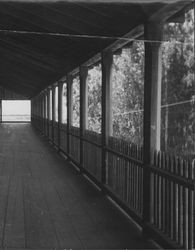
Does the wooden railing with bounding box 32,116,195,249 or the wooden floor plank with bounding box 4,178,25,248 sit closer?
the wooden railing with bounding box 32,116,195,249

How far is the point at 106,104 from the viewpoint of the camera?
25.2 ft

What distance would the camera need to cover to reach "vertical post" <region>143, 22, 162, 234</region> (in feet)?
16.5

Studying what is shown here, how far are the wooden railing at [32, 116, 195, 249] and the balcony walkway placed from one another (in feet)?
0.75

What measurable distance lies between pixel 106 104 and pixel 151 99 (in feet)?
8.62

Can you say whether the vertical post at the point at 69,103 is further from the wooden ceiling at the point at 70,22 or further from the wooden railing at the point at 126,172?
the wooden railing at the point at 126,172

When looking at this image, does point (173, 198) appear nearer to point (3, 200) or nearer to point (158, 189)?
point (158, 189)

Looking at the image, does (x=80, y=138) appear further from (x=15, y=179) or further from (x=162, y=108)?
(x=162, y=108)

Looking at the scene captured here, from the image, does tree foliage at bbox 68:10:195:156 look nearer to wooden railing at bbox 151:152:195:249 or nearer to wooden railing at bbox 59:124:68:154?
wooden railing at bbox 151:152:195:249

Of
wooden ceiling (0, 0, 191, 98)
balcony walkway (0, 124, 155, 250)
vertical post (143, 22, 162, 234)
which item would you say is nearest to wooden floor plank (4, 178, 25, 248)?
balcony walkway (0, 124, 155, 250)

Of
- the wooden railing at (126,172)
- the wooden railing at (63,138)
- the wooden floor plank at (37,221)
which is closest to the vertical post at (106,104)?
the wooden railing at (126,172)

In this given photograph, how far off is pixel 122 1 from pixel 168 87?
3.76 ft

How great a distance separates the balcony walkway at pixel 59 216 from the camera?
16.7 ft

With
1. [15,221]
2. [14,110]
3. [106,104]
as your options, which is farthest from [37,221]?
[14,110]

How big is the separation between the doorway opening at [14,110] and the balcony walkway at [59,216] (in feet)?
128
